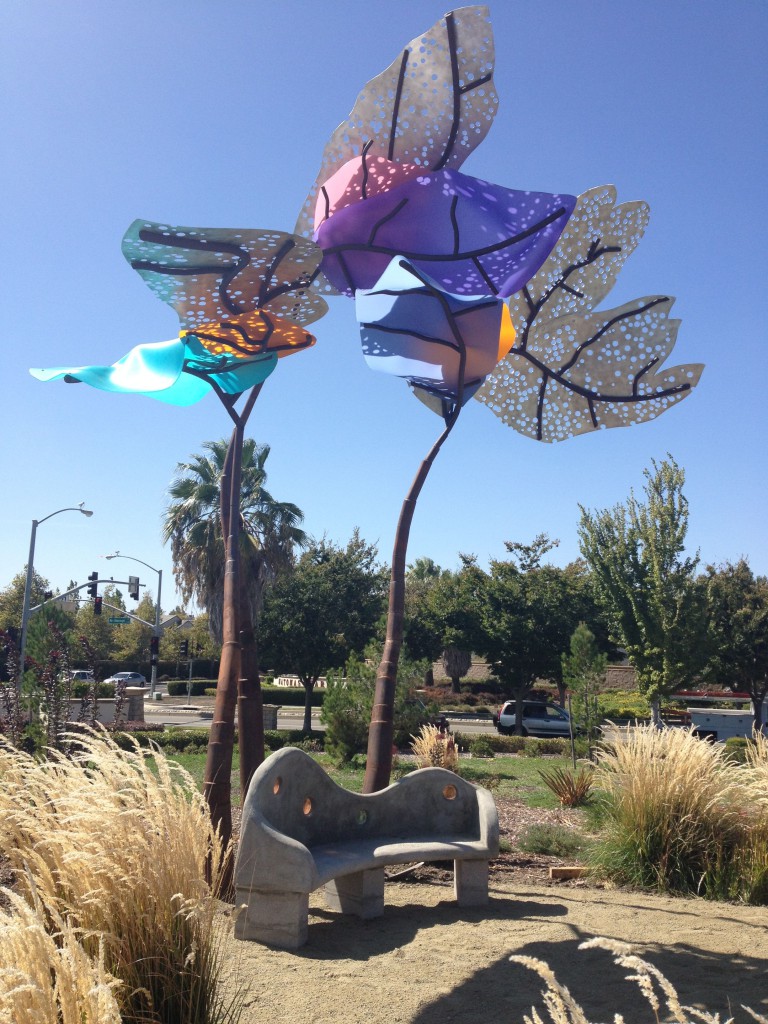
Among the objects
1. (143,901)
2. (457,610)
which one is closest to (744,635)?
(457,610)

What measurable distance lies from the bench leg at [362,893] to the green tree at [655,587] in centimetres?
1328

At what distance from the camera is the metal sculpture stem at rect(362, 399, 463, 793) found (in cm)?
625

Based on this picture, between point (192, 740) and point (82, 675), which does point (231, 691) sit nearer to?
point (192, 740)

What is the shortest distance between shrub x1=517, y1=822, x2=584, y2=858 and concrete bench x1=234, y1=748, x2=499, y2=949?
1694 millimetres

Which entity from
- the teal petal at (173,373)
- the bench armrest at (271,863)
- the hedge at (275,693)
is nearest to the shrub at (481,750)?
the teal petal at (173,373)

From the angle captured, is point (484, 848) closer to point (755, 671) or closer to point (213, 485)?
point (213, 485)

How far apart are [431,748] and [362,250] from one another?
6354 mm

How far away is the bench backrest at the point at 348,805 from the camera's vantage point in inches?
196

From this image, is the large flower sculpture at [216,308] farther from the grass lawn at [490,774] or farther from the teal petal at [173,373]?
the grass lawn at [490,774]

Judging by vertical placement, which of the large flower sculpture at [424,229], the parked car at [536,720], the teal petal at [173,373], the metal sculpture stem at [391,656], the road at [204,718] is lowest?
the road at [204,718]

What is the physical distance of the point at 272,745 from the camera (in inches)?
688

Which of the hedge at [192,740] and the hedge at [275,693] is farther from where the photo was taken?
the hedge at [275,693]

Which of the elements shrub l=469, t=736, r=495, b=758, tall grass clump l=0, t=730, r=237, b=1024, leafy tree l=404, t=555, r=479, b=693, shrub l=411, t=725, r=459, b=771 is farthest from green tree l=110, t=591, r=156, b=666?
tall grass clump l=0, t=730, r=237, b=1024

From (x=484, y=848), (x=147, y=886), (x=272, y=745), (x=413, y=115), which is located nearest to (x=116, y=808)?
(x=147, y=886)
